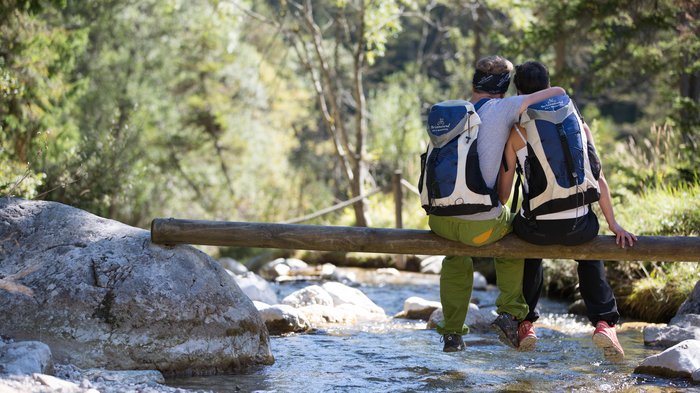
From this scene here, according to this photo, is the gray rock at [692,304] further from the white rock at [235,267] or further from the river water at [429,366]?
the white rock at [235,267]

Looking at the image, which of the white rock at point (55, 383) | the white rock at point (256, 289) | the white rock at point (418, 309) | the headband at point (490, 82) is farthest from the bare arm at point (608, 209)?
the white rock at point (256, 289)

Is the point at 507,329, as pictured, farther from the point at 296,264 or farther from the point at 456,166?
the point at 296,264

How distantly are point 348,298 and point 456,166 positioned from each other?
382 cm

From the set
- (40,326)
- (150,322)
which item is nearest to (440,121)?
(150,322)

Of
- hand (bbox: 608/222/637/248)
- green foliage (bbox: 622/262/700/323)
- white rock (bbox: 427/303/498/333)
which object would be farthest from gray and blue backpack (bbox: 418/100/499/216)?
green foliage (bbox: 622/262/700/323)

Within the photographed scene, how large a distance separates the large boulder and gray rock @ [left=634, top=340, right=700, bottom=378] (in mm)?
2191

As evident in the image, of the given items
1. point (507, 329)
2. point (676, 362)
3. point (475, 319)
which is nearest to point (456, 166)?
point (507, 329)

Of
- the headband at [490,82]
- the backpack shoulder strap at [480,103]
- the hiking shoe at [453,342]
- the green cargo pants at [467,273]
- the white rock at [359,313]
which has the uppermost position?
the headband at [490,82]

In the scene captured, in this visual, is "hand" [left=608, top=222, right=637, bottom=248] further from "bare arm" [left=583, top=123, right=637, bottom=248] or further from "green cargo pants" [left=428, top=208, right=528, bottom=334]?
"green cargo pants" [left=428, top=208, right=528, bottom=334]

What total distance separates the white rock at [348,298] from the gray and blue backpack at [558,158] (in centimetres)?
371

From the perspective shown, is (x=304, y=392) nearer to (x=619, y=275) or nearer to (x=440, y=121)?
(x=440, y=121)

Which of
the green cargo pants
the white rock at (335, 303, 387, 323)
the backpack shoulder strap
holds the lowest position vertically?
the white rock at (335, 303, 387, 323)

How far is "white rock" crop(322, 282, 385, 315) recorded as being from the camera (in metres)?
7.80

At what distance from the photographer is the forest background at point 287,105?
30.6ft
